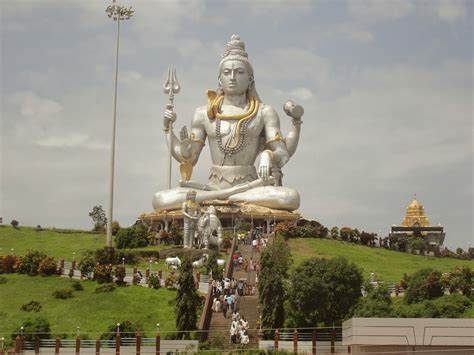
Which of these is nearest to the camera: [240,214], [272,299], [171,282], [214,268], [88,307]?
[272,299]

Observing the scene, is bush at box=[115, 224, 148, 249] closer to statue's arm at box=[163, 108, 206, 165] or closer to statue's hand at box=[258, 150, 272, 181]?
statue's arm at box=[163, 108, 206, 165]

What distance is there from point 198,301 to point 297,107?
59.3 ft

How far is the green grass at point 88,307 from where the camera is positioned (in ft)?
68.1

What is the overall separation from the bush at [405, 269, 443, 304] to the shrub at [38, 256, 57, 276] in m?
10.1

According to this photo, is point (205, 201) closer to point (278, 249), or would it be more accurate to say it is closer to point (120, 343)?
point (278, 249)

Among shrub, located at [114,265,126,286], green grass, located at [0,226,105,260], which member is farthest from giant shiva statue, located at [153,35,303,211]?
shrub, located at [114,265,126,286]

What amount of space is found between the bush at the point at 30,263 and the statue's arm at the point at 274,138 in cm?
1314

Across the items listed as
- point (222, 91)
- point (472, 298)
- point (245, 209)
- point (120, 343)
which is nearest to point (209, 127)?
point (222, 91)

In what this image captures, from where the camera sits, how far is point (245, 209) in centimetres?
3578

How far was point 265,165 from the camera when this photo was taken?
36469 mm

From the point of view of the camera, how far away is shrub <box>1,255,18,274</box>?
1054 inches

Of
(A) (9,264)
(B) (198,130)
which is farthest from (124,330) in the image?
(B) (198,130)

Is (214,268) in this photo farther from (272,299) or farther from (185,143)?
(185,143)

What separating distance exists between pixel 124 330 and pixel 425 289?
7.86 metres
